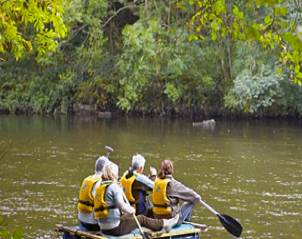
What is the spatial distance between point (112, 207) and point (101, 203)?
0.17 metres

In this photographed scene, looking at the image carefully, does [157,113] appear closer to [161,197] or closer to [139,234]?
[161,197]

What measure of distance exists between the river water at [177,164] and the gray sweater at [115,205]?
299 centimetres

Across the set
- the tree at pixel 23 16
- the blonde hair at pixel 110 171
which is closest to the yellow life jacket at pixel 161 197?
the blonde hair at pixel 110 171

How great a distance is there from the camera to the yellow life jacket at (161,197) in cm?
1117

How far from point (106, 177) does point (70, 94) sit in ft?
97.9

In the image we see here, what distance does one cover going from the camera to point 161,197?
11.2 meters

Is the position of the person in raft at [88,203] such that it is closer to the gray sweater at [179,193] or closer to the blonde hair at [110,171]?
the blonde hair at [110,171]

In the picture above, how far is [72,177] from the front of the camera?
1916cm

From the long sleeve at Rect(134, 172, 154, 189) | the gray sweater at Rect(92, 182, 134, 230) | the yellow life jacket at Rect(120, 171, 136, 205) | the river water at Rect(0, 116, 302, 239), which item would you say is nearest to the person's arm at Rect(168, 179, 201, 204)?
the long sleeve at Rect(134, 172, 154, 189)

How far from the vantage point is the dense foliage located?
32.4 m

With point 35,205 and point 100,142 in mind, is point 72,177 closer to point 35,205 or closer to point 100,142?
point 35,205

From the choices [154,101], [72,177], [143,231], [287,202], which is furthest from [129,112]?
[143,231]

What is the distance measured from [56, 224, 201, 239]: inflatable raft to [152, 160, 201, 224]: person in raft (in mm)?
288

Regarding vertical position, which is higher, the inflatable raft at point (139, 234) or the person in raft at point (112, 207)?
the person in raft at point (112, 207)
